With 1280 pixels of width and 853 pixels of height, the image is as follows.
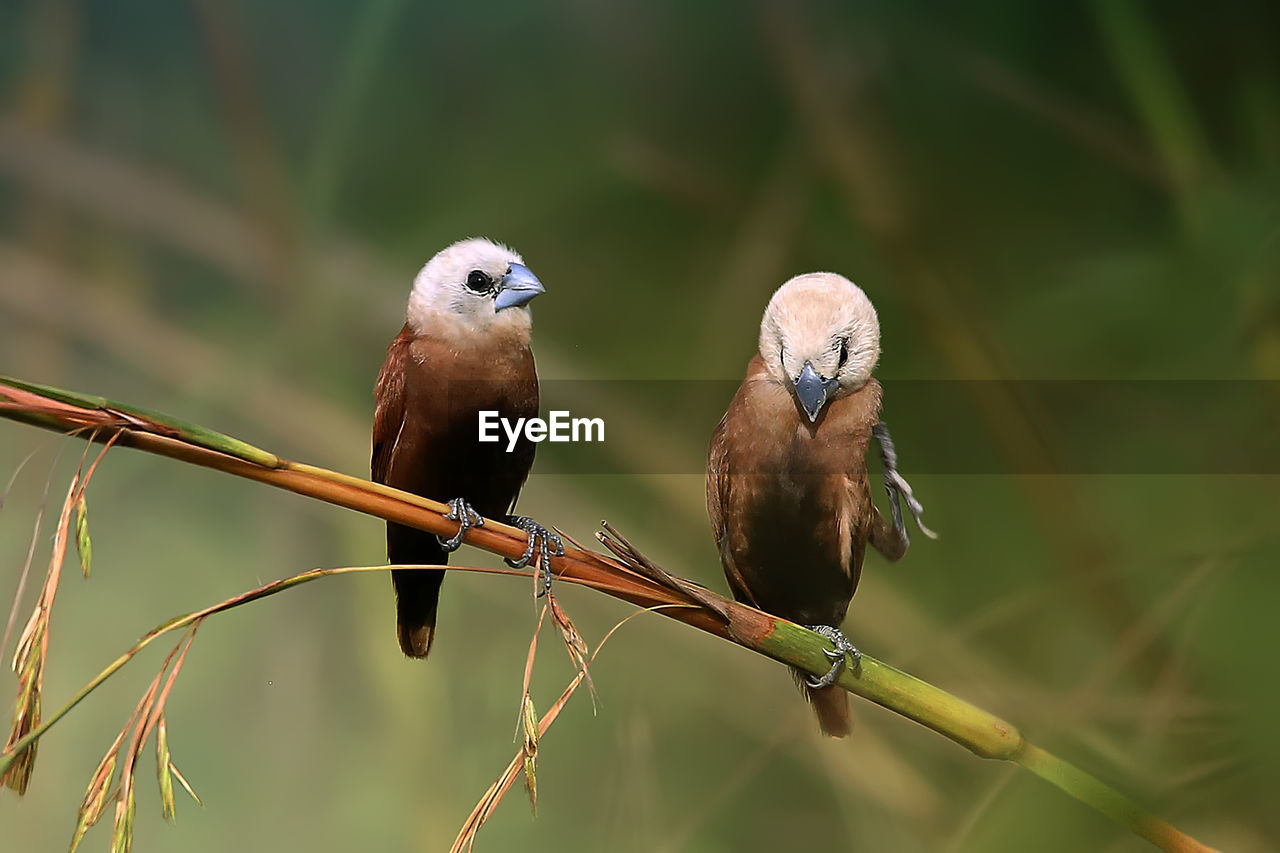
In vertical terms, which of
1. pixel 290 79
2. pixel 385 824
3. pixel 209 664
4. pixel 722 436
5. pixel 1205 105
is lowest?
pixel 385 824

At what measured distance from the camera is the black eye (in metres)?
1.15

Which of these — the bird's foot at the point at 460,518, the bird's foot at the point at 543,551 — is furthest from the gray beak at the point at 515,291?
the bird's foot at the point at 543,551

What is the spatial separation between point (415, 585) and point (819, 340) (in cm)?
54

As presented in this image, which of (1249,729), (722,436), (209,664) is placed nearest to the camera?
(722,436)

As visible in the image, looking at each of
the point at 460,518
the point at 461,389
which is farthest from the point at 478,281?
the point at 460,518

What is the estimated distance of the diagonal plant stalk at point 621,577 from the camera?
0.72m

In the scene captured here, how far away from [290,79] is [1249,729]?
1543 mm

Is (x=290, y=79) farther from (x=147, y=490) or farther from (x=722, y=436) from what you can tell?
(x=722, y=436)

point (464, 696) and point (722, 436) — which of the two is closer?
point (722, 436)

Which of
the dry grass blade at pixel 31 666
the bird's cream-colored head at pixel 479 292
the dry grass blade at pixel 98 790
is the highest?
the bird's cream-colored head at pixel 479 292

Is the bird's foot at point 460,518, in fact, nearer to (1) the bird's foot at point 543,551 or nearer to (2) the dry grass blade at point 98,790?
(1) the bird's foot at point 543,551

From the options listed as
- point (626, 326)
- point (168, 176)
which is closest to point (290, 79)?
point (168, 176)

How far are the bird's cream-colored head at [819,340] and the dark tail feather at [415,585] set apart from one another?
1.43 ft

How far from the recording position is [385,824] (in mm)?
1435
